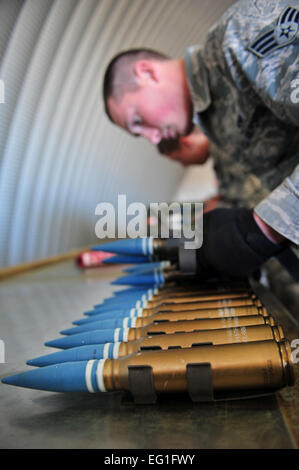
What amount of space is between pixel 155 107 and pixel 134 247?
1.10 meters

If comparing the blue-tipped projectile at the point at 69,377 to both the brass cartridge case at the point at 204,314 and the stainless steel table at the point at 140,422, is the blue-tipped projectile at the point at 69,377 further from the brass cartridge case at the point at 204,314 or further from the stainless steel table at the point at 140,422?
the brass cartridge case at the point at 204,314

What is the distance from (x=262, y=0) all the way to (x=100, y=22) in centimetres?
353

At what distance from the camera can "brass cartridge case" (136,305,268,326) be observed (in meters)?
1.41

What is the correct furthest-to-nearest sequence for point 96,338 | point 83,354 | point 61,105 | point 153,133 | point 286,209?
point 61,105 → point 153,133 → point 286,209 → point 96,338 → point 83,354

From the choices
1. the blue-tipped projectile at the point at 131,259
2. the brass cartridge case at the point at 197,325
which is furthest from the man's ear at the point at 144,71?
the brass cartridge case at the point at 197,325

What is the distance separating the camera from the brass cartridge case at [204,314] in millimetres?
1408

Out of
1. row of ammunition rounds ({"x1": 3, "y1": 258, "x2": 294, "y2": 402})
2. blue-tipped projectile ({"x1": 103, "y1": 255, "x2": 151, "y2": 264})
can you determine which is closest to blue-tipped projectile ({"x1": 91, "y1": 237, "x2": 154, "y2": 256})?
blue-tipped projectile ({"x1": 103, "y1": 255, "x2": 151, "y2": 264})

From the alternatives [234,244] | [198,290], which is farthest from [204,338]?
[198,290]

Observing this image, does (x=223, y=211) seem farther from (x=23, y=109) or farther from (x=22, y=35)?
(x=23, y=109)

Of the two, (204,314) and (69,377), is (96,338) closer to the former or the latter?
(69,377)

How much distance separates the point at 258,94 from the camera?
1.72m

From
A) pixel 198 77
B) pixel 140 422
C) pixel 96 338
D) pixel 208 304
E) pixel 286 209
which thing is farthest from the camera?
pixel 198 77

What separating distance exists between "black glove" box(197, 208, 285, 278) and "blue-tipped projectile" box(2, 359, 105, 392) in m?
0.76

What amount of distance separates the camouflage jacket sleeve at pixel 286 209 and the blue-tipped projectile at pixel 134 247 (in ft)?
2.27
